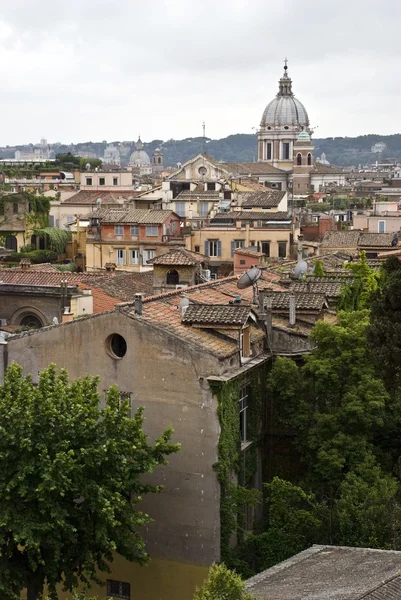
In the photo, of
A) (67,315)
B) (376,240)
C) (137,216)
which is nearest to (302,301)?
(67,315)

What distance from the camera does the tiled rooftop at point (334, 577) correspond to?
17516 mm

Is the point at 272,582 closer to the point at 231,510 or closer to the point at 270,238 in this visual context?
the point at 231,510

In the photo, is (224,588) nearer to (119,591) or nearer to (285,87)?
(119,591)

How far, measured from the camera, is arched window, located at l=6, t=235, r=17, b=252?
85.3m

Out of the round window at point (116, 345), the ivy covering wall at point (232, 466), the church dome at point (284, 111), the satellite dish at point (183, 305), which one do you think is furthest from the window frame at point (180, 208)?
the church dome at point (284, 111)

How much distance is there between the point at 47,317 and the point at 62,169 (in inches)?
3444

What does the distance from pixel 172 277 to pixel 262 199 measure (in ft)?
127

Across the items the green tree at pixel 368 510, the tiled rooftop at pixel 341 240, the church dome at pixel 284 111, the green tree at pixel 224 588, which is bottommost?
the green tree at pixel 368 510

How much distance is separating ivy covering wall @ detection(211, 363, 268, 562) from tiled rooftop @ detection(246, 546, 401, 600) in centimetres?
379

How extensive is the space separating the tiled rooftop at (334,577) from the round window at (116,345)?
717cm

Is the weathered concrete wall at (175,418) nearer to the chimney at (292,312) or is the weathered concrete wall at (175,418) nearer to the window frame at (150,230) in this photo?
the chimney at (292,312)

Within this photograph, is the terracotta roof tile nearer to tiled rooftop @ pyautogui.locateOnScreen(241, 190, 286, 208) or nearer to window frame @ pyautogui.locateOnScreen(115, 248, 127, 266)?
window frame @ pyautogui.locateOnScreen(115, 248, 127, 266)

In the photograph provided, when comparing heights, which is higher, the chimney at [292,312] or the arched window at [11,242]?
the chimney at [292,312]

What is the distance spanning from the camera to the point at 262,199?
80.9 m
